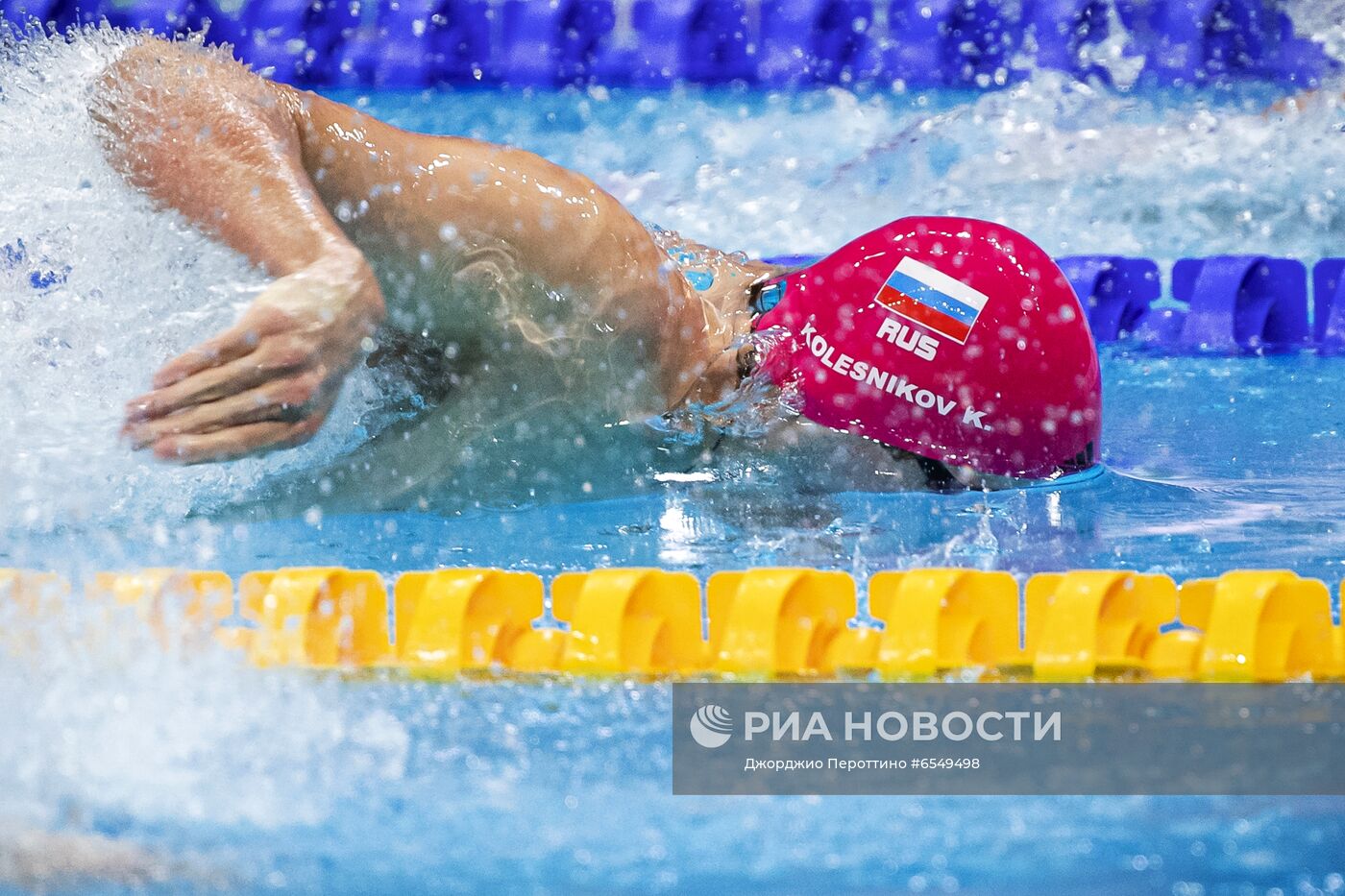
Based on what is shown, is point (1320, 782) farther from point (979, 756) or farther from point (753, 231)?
point (753, 231)

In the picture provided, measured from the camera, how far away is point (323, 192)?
1.75 meters

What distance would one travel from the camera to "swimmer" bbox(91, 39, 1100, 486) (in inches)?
53.2

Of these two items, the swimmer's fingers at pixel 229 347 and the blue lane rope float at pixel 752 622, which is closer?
the swimmer's fingers at pixel 229 347

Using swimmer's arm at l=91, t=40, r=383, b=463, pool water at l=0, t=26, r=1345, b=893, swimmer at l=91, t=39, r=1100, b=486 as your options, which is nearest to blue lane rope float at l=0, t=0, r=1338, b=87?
pool water at l=0, t=26, r=1345, b=893

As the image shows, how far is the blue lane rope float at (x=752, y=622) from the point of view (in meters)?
1.46

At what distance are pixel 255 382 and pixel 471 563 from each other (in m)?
0.53

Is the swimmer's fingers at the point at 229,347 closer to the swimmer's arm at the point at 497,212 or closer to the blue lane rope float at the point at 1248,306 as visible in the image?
the swimmer's arm at the point at 497,212

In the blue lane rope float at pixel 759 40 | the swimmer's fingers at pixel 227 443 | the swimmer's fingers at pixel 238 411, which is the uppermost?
the blue lane rope float at pixel 759 40

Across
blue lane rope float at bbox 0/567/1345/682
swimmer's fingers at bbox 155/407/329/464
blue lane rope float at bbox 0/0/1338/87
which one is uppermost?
blue lane rope float at bbox 0/0/1338/87

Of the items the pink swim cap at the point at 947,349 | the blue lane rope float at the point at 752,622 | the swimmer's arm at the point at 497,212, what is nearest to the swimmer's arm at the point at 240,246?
the swimmer's arm at the point at 497,212

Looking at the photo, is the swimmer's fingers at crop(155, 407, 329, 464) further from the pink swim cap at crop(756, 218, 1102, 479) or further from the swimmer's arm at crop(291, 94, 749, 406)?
the pink swim cap at crop(756, 218, 1102, 479)

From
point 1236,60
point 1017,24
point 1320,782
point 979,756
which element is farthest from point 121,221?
point 1236,60

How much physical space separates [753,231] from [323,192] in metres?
3.22

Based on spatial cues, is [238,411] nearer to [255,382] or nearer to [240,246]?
[255,382]
